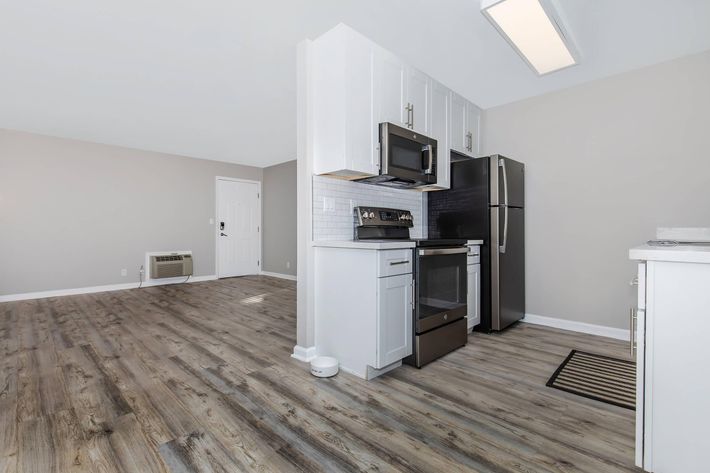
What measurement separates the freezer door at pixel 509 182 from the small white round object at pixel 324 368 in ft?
6.80

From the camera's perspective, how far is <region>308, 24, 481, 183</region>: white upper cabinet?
2.38 metres

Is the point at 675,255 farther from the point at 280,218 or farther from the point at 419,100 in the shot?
the point at 280,218

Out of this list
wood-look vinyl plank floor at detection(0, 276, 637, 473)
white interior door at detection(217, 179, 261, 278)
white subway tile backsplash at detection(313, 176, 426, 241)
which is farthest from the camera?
white interior door at detection(217, 179, 261, 278)

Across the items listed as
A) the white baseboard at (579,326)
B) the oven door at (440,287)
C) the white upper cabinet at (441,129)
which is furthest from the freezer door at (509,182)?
the white baseboard at (579,326)

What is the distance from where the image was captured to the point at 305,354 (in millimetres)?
2529

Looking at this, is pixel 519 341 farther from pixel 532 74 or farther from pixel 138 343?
pixel 138 343

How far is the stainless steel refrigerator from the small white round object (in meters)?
1.66

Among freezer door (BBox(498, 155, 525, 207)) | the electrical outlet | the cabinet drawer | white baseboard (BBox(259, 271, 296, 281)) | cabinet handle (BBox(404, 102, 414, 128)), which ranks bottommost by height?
white baseboard (BBox(259, 271, 296, 281))

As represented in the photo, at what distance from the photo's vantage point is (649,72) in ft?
9.83

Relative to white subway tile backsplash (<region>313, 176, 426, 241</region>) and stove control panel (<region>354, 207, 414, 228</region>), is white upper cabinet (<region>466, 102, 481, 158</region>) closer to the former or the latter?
white subway tile backsplash (<region>313, 176, 426, 241</region>)

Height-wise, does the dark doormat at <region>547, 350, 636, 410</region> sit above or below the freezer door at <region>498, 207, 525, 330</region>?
below

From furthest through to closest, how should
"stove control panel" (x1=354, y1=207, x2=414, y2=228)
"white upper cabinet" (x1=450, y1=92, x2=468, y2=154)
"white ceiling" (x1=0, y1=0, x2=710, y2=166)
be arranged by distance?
1. "white upper cabinet" (x1=450, y1=92, x2=468, y2=154)
2. "stove control panel" (x1=354, y1=207, x2=414, y2=228)
3. "white ceiling" (x1=0, y1=0, x2=710, y2=166)

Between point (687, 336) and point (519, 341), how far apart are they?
1.93 meters

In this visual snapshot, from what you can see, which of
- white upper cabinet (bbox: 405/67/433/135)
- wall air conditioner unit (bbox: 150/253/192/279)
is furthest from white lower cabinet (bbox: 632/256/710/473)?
wall air conditioner unit (bbox: 150/253/192/279)
